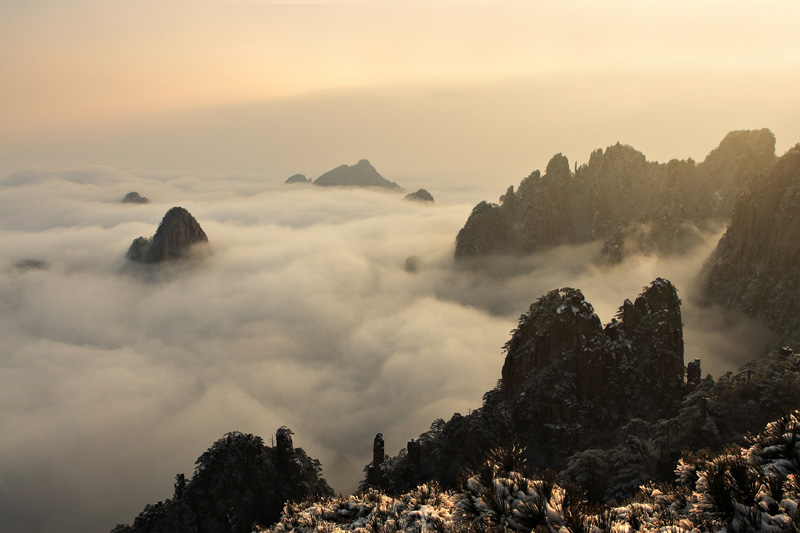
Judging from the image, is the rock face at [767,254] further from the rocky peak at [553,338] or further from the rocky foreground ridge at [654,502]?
the rocky foreground ridge at [654,502]

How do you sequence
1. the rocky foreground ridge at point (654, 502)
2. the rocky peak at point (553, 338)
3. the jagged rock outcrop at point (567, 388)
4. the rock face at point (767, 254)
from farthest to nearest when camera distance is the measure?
the rock face at point (767, 254)
the rocky peak at point (553, 338)
the jagged rock outcrop at point (567, 388)
the rocky foreground ridge at point (654, 502)

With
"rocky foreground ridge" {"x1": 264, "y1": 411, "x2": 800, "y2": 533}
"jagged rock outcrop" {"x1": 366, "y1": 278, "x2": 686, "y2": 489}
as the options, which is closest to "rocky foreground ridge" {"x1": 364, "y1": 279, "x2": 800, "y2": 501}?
"jagged rock outcrop" {"x1": 366, "y1": 278, "x2": 686, "y2": 489}

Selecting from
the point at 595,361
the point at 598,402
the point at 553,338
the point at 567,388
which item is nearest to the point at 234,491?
the point at 567,388

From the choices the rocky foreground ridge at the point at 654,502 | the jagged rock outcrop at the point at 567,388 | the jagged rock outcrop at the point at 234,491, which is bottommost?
the jagged rock outcrop at the point at 234,491

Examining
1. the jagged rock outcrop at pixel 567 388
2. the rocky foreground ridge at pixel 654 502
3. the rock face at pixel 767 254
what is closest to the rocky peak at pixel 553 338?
the jagged rock outcrop at pixel 567 388

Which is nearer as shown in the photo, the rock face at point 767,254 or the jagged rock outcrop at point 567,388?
the jagged rock outcrop at point 567,388

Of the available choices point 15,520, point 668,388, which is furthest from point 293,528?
point 15,520

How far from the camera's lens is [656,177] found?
184000 millimetres

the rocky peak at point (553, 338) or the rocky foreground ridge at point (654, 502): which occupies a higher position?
the rocky foreground ridge at point (654, 502)

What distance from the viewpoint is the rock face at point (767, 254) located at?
4338 inches

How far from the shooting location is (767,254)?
117188 mm

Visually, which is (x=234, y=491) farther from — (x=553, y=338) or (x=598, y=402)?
(x=598, y=402)

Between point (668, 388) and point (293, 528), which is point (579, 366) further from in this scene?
point (293, 528)

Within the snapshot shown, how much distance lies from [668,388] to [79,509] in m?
139
